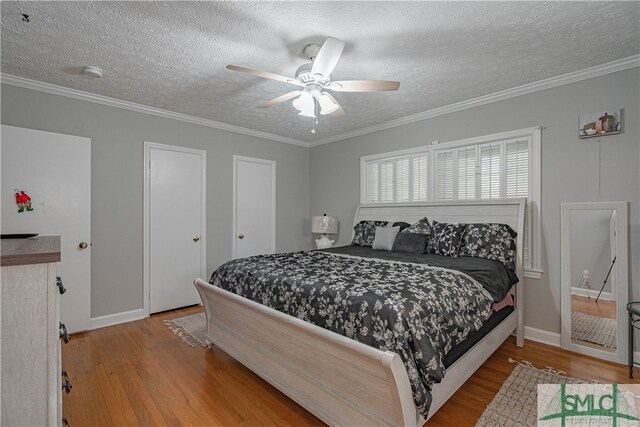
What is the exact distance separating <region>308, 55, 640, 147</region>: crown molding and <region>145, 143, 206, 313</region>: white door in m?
2.63

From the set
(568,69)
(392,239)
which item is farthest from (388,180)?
(568,69)

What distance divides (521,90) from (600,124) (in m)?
0.76

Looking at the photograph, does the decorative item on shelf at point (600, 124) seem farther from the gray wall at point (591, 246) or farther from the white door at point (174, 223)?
the white door at point (174, 223)

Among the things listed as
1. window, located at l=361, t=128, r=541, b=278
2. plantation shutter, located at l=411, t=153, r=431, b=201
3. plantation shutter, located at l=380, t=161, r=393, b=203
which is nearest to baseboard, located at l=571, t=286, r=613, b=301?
window, located at l=361, t=128, r=541, b=278

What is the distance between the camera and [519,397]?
2072 mm

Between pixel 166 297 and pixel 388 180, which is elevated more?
pixel 388 180

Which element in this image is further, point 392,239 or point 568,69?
point 392,239

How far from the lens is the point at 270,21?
6.68 ft

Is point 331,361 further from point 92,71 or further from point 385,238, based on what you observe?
point 92,71

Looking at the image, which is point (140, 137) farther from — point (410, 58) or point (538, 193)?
point (538, 193)

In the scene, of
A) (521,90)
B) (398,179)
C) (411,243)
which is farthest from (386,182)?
(521,90)

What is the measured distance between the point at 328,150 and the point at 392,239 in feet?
7.39

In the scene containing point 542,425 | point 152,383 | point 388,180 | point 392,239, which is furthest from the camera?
point 388,180

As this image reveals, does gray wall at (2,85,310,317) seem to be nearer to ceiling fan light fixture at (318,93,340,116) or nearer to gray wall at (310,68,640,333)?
ceiling fan light fixture at (318,93,340,116)
